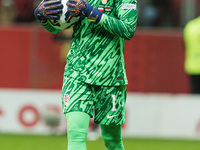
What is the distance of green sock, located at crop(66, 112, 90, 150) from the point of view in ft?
18.1

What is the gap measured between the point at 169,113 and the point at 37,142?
9.20 ft

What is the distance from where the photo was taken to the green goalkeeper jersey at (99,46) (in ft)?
18.9

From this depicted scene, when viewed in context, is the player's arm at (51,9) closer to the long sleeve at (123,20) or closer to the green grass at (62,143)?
the long sleeve at (123,20)

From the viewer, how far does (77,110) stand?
566 cm

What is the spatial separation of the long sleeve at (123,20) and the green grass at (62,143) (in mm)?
3993

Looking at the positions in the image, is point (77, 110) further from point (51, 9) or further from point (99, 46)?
point (51, 9)

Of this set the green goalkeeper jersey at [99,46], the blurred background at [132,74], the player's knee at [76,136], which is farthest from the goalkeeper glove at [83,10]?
the blurred background at [132,74]

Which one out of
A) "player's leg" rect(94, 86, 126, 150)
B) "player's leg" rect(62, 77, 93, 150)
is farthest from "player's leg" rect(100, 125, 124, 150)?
"player's leg" rect(62, 77, 93, 150)

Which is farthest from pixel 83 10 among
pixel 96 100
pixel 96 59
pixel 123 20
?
pixel 96 100

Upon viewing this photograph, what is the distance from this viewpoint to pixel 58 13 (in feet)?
18.7

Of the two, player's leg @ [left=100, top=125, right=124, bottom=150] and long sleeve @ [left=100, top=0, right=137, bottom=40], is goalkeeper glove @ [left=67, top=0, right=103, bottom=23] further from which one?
player's leg @ [left=100, top=125, right=124, bottom=150]

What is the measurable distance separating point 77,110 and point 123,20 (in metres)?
0.86

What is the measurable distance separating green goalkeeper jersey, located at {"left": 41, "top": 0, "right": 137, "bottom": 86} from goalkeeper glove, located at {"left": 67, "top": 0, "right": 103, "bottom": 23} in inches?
5.4

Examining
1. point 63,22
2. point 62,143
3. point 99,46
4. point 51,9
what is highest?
point 51,9
